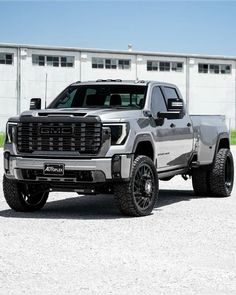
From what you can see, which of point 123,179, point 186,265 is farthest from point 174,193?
point 186,265

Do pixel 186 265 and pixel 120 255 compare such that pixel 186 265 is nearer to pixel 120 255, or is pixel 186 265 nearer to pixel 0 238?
pixel 120 255

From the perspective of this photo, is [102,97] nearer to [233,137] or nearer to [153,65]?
[233,137]

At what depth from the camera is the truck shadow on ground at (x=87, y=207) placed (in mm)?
10719

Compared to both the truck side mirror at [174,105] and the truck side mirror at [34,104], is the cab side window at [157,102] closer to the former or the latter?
the truck side mirror at [174,105]

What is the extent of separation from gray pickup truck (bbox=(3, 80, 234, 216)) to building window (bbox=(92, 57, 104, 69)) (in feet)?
185

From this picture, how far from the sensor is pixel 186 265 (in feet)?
22.5

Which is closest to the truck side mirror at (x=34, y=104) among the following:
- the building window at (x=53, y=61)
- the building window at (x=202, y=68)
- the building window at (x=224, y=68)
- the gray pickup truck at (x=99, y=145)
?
the gray pickup truck at (x=99, y=145)

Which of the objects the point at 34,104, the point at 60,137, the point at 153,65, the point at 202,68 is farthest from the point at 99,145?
the point at 202,68

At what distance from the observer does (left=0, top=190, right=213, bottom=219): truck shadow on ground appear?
10.7m

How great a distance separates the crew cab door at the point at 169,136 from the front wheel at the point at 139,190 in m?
0.58

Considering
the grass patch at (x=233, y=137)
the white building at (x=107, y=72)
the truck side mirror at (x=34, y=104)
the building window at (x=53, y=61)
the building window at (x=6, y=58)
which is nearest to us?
the truck side mirror at (x=34, y=104)

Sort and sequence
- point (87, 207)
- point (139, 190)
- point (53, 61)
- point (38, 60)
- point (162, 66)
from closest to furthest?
point (139, 190), point (87, 207), point (38, 60), point (53, 61), point (162, 66)

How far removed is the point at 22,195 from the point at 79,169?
1.38m

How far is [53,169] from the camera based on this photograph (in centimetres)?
1028
